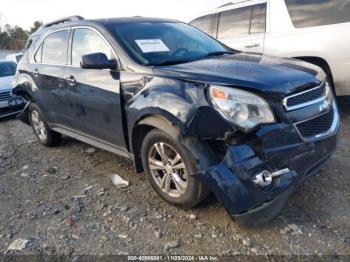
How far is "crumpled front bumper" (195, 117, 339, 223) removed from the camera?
2645 mm

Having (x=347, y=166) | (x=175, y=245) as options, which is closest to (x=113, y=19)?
(x=175, y=245)

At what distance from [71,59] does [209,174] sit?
257cm

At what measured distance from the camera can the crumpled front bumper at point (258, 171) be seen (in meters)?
2.64

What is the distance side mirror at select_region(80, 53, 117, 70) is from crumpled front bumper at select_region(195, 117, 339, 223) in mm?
1510

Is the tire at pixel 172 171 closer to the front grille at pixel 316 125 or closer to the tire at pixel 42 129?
the front grille at pixel 316 125

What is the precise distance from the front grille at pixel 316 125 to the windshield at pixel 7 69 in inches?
343

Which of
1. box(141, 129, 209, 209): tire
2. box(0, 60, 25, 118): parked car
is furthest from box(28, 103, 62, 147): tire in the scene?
box(0, 60, 25, 118): parked car

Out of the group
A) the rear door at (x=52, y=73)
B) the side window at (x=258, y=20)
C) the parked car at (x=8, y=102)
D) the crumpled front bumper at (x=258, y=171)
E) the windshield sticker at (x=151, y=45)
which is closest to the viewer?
the crumpled front bumper at (x=258, y=171)

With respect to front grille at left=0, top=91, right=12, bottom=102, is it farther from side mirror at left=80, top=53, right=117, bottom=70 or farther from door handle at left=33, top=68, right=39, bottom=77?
side mirror at left=80, top=53, right=117, bottom=70

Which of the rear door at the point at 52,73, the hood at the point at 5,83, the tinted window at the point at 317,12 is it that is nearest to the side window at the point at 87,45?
the rear door at the point at 52,73

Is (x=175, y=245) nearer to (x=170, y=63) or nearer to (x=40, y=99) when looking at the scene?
(x=170, y=63)

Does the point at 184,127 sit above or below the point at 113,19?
below

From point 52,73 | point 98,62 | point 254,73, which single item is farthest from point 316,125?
point 52,73

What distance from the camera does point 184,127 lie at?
2865 millimetres
